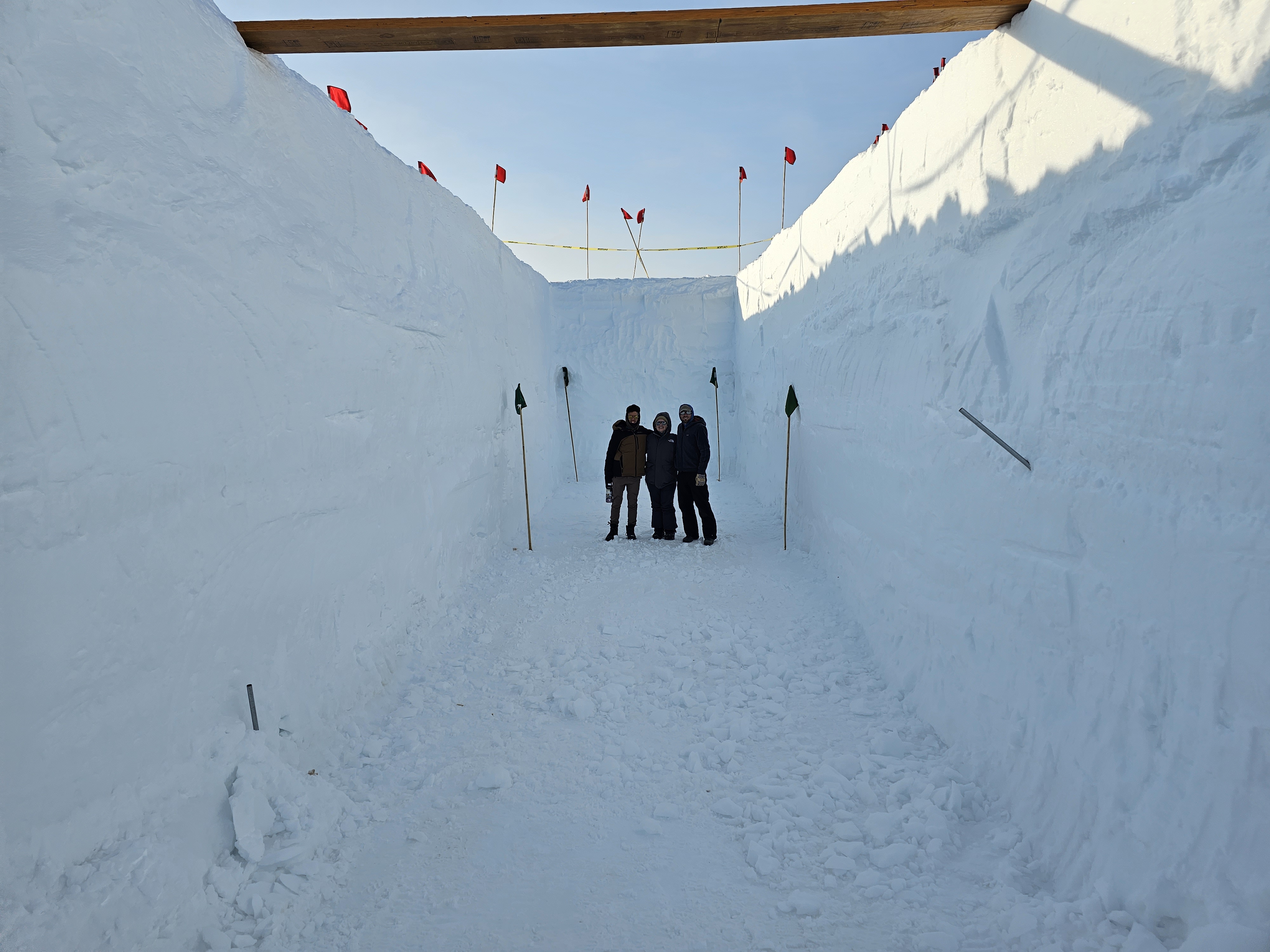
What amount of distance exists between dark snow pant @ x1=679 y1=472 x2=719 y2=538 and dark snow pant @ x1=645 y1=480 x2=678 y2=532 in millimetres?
134

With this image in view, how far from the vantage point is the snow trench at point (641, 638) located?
2010mm

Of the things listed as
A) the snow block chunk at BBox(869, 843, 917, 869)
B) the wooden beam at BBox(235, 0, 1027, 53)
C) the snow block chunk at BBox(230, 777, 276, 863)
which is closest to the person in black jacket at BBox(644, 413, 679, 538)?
the wooden beam at BBox(235, 0, 1027, 53)

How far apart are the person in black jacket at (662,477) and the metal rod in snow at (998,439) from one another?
A: 413cm

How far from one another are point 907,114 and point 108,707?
16.0ft

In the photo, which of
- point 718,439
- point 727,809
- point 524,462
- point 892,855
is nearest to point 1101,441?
point 892,855

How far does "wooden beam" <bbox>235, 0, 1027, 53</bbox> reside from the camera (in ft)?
10.4

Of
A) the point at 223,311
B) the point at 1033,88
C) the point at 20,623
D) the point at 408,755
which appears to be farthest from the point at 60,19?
the point at 1033,88

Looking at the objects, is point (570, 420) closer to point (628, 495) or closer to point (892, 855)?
point (628, 495)

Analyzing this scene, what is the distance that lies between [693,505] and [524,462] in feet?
6.21

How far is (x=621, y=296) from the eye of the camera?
12.5 m

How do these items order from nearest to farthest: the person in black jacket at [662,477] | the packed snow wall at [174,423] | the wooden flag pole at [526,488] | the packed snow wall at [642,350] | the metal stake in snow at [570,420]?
the packed snow wall at [174,423]
the wooden flag pole at [526,488]
the person in black jacket at [662,477]
the metal stake in snow at [570,420]
the packed snow wall at [642,350]

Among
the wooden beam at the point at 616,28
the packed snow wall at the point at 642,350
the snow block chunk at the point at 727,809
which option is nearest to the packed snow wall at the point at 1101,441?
the wooden beam at the point at 616,28

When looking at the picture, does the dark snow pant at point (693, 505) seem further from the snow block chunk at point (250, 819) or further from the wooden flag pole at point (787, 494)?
the snow block chunk at point (250, 819)

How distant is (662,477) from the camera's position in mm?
7426
